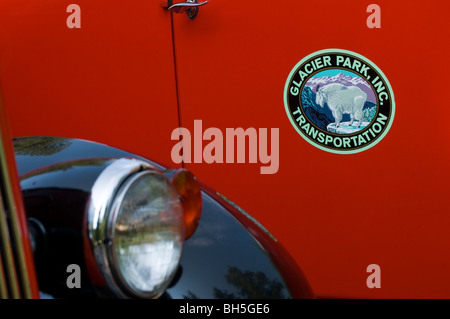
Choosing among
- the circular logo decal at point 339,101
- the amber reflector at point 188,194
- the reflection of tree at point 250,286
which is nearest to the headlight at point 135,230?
the amber reflector at point 188,194

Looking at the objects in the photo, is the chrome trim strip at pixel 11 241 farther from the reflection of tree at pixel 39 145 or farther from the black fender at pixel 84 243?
the reflection of tree at pixel 39 145

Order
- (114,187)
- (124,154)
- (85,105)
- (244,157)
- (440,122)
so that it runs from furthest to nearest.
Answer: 1. (85,105)
2. (244,157)
3. (440,122)
4. (124,154)
5. (114,187)

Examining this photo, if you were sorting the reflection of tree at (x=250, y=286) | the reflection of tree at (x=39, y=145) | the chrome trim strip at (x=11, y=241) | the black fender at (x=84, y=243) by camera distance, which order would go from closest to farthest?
1. the chrome trim strip at (x=11, y=241)
2. the black fender at (x=84, y=243)
3. the reflection of tree at (x=250, y=286)
4. the reflection of tree at (x=39, y=145)

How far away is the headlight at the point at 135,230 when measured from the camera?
100cm

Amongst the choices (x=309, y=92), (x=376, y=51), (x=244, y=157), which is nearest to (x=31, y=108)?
(x=244, y=157)

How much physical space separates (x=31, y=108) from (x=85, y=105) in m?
0.23

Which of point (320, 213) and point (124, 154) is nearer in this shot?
point (124, 154)

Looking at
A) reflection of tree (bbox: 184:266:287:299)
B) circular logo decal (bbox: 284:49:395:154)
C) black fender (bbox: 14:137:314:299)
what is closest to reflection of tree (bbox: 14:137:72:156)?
black fender (bbox: 14:137:314:299)

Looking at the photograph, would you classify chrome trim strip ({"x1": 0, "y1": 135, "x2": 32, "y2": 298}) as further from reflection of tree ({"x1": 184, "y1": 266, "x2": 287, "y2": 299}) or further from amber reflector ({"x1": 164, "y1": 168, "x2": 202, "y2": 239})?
reflection of tree ({"x1": 184, "y1": 266, "x2": 287, "y2": 299})

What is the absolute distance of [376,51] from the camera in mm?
2074

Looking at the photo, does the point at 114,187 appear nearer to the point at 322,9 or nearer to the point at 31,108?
the point at 322,9

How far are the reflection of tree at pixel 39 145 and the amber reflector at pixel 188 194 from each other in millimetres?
380

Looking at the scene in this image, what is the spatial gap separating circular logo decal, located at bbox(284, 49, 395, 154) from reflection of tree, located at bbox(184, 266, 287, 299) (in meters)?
0.90

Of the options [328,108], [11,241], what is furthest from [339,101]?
[11,241]
